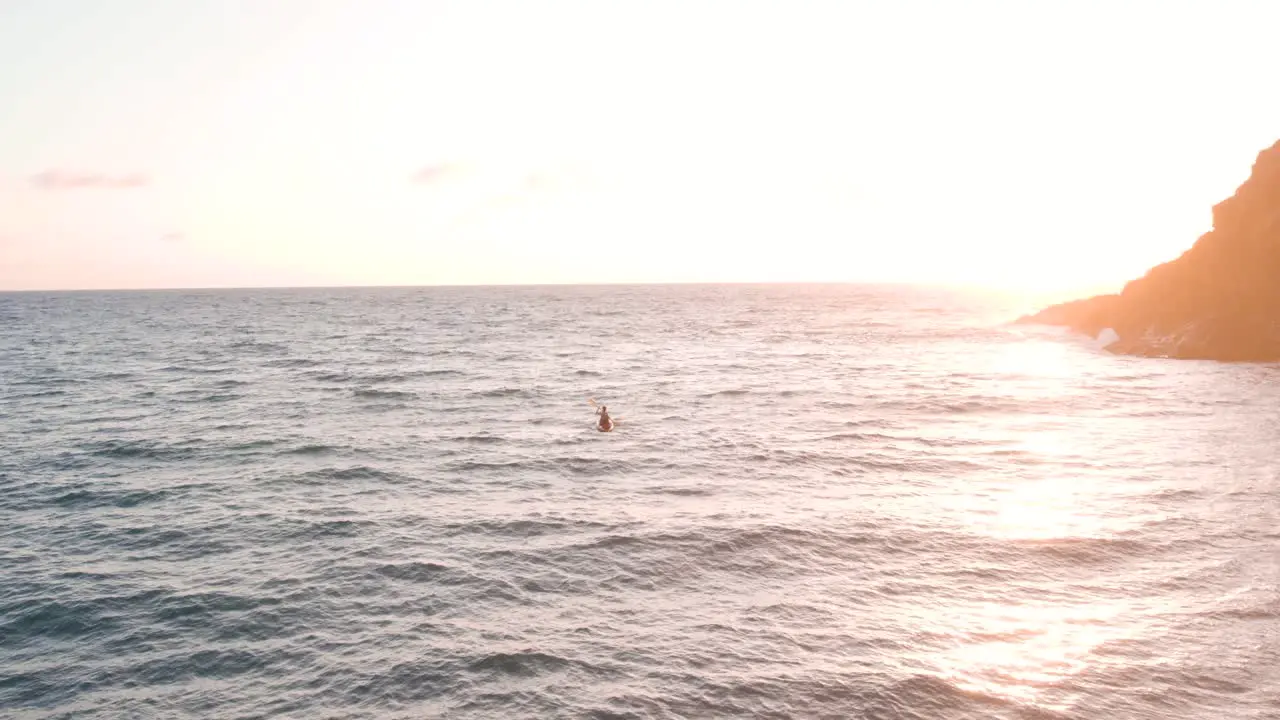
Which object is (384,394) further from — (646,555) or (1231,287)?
(1231,287)

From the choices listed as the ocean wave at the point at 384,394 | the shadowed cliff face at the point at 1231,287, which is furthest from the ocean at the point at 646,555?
the shadowed cliff face at the point at 1231,287

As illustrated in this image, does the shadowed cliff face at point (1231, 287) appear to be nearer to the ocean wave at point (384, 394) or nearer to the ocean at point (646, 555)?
the ocean at point (646, 555)

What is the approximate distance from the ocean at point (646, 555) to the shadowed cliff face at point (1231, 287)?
10.3m

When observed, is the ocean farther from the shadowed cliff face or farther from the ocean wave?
the shadowed cliff face

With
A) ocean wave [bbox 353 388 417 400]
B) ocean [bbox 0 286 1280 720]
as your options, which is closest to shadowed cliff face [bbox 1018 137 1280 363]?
ocean [bbox 0 286 1280 720]

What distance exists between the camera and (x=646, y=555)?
80.8ft

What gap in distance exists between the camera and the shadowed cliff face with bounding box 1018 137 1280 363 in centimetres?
6378

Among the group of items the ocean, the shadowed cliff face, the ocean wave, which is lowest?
the ocean

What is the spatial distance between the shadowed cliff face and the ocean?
1029cm

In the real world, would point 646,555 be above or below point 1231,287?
below

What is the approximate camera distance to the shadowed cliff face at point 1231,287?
6378cm

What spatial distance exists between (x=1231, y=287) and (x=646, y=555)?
219 ft

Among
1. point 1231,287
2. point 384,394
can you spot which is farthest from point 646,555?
point 1231,287

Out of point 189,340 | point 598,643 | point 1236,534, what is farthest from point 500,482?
point 189,340
